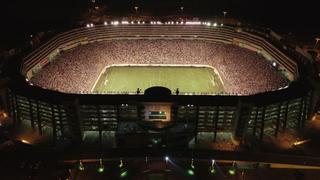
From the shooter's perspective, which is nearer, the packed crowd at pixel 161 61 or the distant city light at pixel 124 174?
the distant city light at pixel 124 174

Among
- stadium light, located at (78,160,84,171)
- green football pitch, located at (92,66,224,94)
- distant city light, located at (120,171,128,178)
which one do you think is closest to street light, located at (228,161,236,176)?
distant city light, located at (120,171,128,178)

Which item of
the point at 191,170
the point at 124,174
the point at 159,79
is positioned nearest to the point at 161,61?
the point at 159,79

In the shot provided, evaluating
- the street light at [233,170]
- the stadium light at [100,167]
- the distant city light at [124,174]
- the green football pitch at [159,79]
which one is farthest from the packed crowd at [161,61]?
the distant city light at [124,174]

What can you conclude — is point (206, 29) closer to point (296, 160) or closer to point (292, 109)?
point (292, 109)

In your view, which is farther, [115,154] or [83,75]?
[83,75]

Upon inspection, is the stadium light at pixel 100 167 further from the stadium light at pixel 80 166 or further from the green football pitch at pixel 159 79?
the green football pitch at pixel 159 79

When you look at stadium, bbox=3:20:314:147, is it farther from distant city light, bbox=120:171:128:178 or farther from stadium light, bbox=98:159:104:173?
distant city light, bbox=120:171:128:178

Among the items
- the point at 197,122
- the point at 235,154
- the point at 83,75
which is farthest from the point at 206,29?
the point at 235,154
